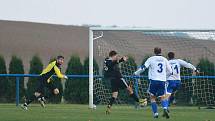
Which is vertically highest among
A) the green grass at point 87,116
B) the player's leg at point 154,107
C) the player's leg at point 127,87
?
the player's leg at point 127,87

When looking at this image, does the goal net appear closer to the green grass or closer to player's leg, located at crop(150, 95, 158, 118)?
the green grass

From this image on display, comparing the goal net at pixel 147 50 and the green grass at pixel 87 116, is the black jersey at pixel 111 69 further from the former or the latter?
the goal net at pixel 147 50

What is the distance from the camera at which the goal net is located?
2944cm

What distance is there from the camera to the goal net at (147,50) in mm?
29438

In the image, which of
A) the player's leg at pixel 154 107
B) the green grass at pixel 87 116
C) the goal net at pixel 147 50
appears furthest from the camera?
the goal net at pixel 147 50

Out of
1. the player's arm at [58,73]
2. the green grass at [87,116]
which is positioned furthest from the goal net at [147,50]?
the green grass at [87,116]

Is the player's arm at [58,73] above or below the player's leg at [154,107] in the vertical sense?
above

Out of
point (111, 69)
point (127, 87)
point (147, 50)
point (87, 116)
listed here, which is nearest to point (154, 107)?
point (87, 116)

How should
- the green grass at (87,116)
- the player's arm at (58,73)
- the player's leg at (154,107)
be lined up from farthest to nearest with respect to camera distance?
1. the player's arm at (58,73)
2. the player's leg at (154,107)
3. the green grass at (87,116)

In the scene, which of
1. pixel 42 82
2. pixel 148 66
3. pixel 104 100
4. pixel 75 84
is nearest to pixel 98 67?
pixel 75 84

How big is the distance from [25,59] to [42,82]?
83.7ft

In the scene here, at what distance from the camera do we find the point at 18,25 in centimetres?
5378

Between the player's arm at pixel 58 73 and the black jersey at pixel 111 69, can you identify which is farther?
the player's arm at pixel 58 73

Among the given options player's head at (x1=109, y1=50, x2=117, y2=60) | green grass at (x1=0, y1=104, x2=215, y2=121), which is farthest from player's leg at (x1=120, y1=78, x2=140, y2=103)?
player's head at (x1=109, y1=50, x2=117, y2=60)
